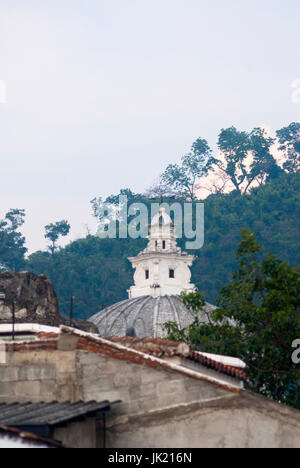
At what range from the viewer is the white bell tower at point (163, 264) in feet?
363

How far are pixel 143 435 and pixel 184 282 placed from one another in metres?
90.6

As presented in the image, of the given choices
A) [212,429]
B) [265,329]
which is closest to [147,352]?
[212,429]

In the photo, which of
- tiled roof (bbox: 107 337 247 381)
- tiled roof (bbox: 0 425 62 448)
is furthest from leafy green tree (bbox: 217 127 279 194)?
tiled roof (bbox: 0 425 62 448)

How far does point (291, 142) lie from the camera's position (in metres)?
152

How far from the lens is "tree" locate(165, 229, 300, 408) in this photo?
1161 inches

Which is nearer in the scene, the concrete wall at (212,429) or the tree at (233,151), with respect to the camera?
the concrete wall at (212,429)

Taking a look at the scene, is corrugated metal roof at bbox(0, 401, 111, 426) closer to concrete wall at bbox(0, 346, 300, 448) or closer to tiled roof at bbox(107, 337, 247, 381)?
concrete wall at bbox(0, 346, 300, 448)

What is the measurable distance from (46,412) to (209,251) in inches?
4104

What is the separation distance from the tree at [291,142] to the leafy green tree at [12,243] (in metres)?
38.3

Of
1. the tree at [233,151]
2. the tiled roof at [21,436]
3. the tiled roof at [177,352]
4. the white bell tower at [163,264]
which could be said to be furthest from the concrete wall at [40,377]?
the tree at [233,151]

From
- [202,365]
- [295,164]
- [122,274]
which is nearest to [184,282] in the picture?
[122,274]

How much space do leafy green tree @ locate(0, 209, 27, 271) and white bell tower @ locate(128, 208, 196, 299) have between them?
46.8ft

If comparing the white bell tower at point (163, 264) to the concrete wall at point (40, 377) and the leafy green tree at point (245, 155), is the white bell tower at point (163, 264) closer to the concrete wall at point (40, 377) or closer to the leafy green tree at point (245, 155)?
the leafy green tree at point (245, 155)

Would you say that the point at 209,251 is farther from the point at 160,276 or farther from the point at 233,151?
the point at 233,151
